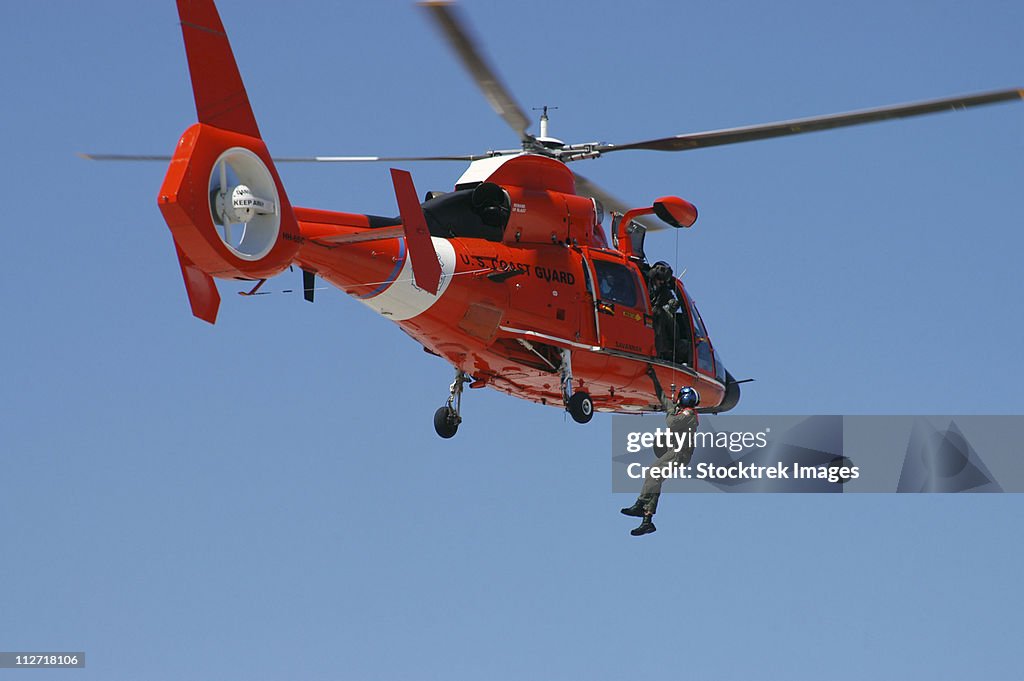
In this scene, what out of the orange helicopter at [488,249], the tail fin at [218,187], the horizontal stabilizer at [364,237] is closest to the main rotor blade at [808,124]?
the orange helicopter at [488,249]

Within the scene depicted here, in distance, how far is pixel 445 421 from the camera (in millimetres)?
24641

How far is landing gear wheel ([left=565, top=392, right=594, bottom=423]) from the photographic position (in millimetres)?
24438

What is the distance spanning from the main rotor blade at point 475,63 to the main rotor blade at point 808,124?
1926 millimetres

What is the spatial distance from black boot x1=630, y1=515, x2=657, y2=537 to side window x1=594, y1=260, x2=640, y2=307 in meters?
3.38

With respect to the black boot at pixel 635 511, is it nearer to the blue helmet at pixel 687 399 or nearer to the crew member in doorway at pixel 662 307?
the blue helmet at pixel 687 399

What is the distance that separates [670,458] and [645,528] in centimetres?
103

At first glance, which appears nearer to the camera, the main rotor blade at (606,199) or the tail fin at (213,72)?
the tail fin at (213,72)

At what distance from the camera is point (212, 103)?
20.0 metres

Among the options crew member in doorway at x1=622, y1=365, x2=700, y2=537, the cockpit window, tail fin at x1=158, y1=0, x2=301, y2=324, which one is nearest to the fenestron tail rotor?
tail fin at x1=158, y1=0, x2=301, y2=324

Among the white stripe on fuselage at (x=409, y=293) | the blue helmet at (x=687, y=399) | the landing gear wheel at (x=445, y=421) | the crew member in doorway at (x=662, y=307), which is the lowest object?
the landing gear wheel at (x=445, y=421)

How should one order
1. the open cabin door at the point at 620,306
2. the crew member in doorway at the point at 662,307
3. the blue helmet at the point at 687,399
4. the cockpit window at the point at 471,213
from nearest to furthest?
the cockpit window at the point at 471,213 → the blue helmet at the point at 687,399 → the open cabin door at the point at 620,306 → the crew member in doorway at the point at 662,307

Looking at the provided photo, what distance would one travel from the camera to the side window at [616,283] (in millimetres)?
25438

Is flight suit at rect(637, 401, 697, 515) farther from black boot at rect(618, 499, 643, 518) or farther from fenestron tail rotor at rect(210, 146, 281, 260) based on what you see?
fenestron tail rotor at rect(210, 146, 281, 260)

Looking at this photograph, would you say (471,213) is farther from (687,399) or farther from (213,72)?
(213,72)
